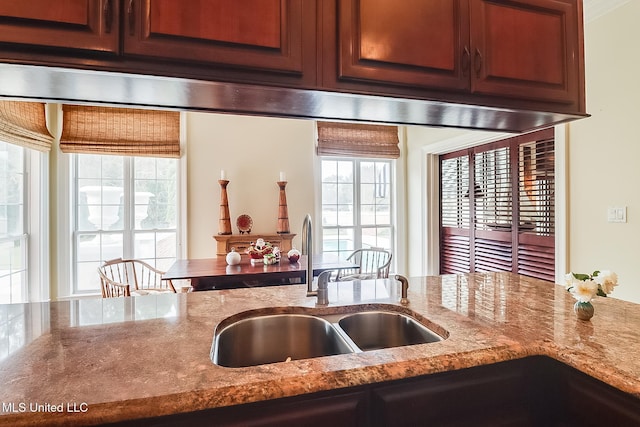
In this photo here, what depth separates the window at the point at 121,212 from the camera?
11.4ft

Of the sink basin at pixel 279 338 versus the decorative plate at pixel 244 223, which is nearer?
the sink basin at pixel 279 338

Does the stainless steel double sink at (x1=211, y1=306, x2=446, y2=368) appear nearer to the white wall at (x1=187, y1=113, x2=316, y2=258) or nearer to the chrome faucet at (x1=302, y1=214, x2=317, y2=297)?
the chrome faucet at (x1=302, y1=214, x2=317, y2=297)

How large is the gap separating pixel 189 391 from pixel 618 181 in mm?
2717

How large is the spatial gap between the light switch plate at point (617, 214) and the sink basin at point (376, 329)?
1858mm

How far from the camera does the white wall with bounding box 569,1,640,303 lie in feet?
6.57

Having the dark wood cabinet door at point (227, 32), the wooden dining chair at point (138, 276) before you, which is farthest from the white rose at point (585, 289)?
the wooden dining chair at point (138, 276)

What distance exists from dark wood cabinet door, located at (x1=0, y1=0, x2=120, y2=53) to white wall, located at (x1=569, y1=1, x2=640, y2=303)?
111 inches

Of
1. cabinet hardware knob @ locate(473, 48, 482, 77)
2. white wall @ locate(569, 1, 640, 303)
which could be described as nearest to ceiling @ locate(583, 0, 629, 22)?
white wall @ locate(569, 1, 640, 303)

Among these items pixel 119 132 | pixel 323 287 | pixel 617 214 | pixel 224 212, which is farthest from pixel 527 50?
pixel 119 132

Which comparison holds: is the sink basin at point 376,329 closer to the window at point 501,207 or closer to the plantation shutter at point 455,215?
the window at point 501,207

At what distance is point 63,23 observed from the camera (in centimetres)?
86

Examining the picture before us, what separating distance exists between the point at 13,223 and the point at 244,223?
82.6 inches

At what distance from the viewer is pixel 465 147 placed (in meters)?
3.52

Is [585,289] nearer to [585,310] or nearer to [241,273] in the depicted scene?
[585,310]
